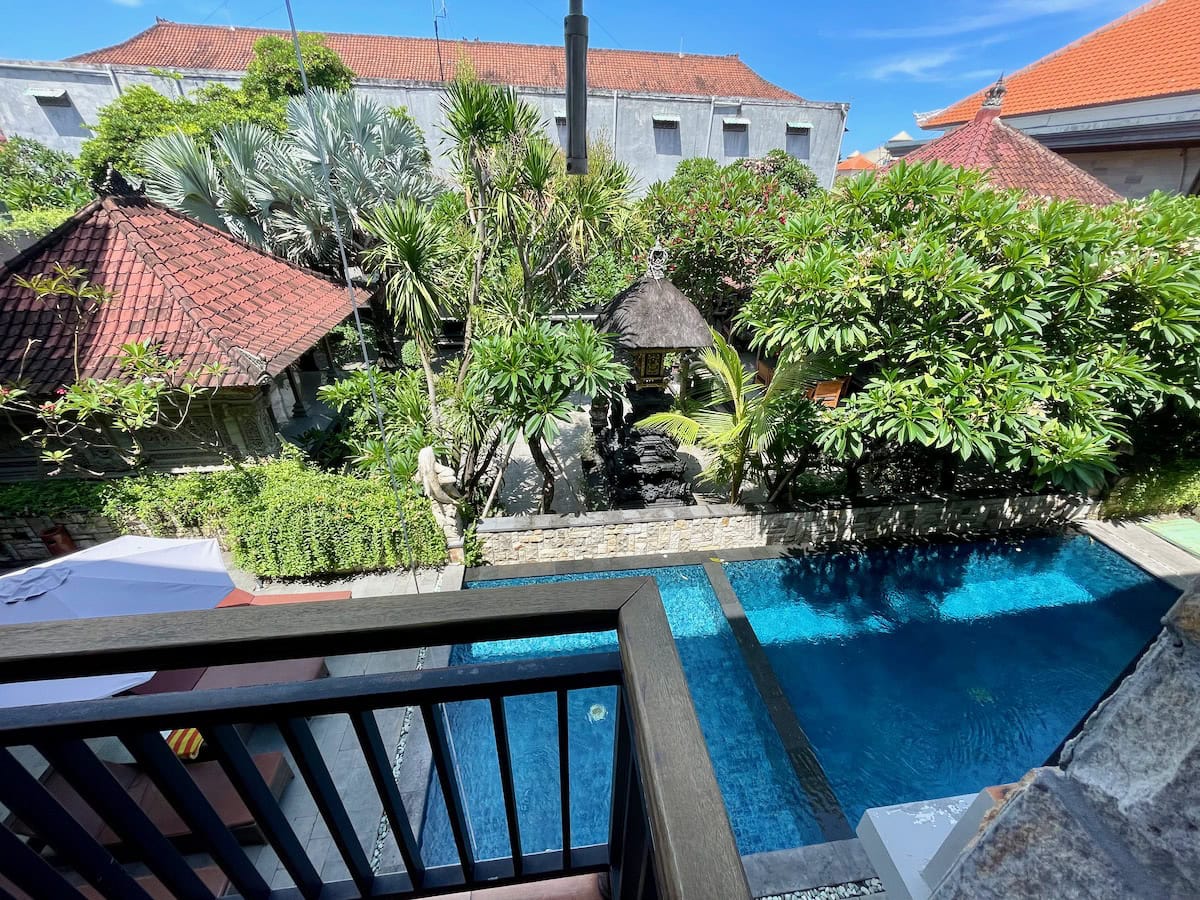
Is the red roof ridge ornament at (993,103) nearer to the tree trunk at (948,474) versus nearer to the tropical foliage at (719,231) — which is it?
the tropical foliage at (719,231)

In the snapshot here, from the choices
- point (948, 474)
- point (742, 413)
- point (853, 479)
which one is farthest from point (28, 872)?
point (948, 474)

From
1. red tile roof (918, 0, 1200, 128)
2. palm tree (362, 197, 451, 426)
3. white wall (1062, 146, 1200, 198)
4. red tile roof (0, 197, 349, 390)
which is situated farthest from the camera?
white wall (1062, 146, 1200, 198)

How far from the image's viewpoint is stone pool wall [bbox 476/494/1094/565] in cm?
667

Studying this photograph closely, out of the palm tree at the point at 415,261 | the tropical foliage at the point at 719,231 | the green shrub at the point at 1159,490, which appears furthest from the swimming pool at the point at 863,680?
the tropical foliage at the point at 719,231

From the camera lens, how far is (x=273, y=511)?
19.8ft

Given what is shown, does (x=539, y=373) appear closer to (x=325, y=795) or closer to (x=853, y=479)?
(x=325, y=795)

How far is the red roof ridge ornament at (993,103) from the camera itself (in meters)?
8.83

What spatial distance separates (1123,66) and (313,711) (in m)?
17.4

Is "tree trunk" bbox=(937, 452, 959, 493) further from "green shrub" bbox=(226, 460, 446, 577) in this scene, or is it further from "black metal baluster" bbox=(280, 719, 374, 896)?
"black metal baluster" bbox=(280, 719, 374, 896)

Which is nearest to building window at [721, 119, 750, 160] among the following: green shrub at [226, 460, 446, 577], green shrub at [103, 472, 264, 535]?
green shrub at [226, 460, 446, 577]

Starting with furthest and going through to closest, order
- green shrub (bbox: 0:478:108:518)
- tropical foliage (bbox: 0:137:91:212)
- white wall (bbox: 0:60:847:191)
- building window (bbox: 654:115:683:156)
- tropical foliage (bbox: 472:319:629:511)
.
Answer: building window (bbox: 654:115:683:156) → white wall (bbox: 0:60:847:191) → tropical foliage (bbox: 0:137:91:212) → green shrub (bbox: 0:478:108:518) → tropical foliage (bbox: 472:319:629:511)

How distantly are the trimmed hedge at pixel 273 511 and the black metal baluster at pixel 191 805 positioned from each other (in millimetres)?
4980

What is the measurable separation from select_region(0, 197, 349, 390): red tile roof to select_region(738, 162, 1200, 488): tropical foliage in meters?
6.48

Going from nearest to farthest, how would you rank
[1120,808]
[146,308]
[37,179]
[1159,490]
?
[1120,808] → [146,308] → [1159,490] → [37,179]
